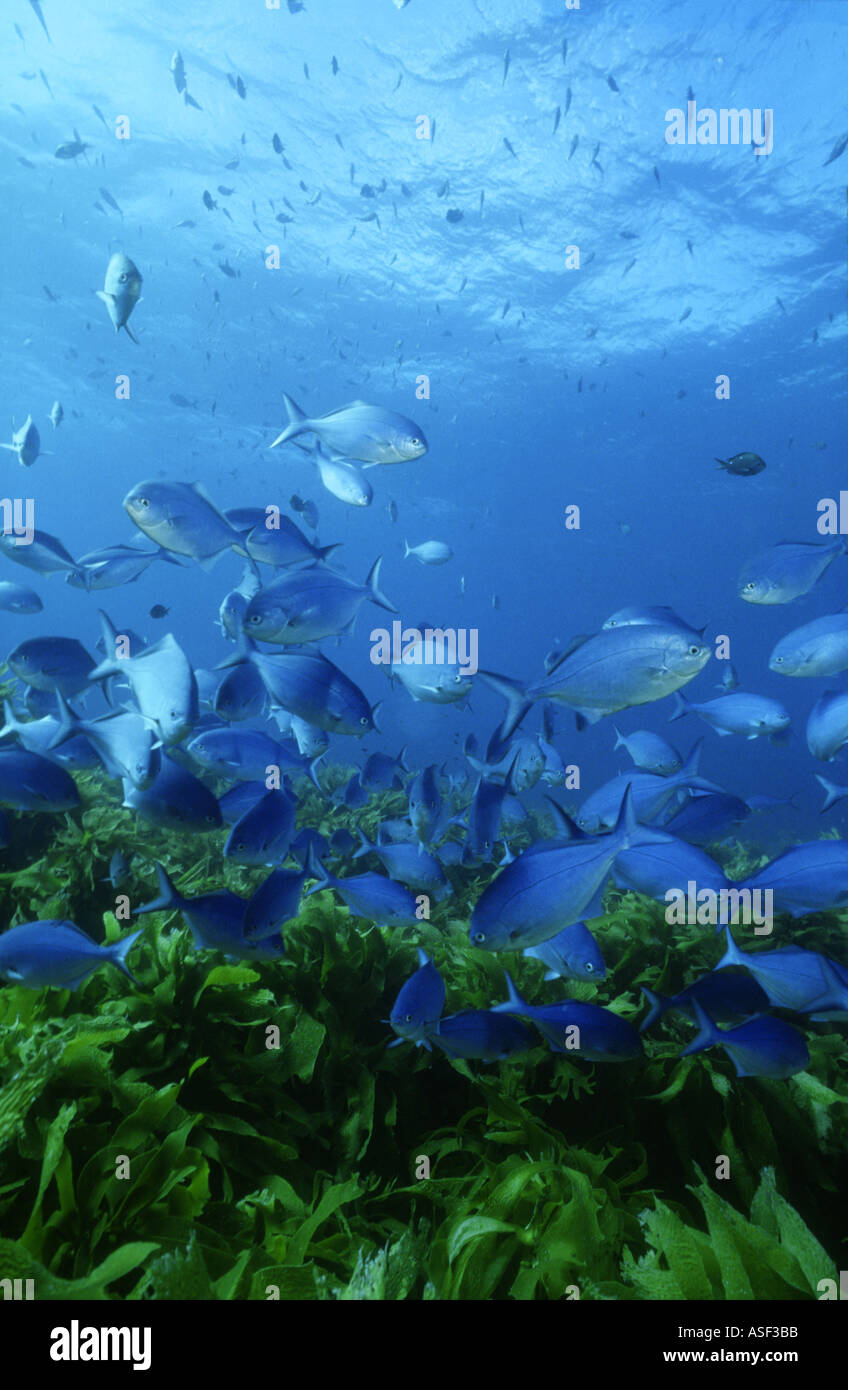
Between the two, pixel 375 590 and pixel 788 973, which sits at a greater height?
pixel 375 590

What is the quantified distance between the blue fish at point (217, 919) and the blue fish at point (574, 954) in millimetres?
1267

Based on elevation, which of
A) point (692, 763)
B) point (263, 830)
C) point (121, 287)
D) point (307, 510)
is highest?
point (307, 510)

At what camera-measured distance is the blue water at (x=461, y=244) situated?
1678 cm

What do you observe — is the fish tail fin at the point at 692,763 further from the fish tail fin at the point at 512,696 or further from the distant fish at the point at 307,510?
the distant fish at the point at 307,510

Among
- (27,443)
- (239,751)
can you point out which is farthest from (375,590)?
(27,443)

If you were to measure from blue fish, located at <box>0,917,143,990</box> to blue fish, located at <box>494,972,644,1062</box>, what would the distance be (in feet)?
5.47

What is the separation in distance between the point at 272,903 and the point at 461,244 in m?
25.2

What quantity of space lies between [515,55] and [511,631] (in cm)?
7898

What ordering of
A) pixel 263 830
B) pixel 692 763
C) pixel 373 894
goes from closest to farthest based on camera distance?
1. pixel 373 894
2. pixel 263 830
3. pixel 692 763

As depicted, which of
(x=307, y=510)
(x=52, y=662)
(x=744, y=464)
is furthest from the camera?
(x=307, y=510)

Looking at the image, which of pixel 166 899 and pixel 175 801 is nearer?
pixel 166 899

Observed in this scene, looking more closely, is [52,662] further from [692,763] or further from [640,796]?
[692,763]

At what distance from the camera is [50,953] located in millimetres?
2580

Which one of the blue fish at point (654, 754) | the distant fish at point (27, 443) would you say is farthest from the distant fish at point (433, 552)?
the distant fish at point (27, 443)
